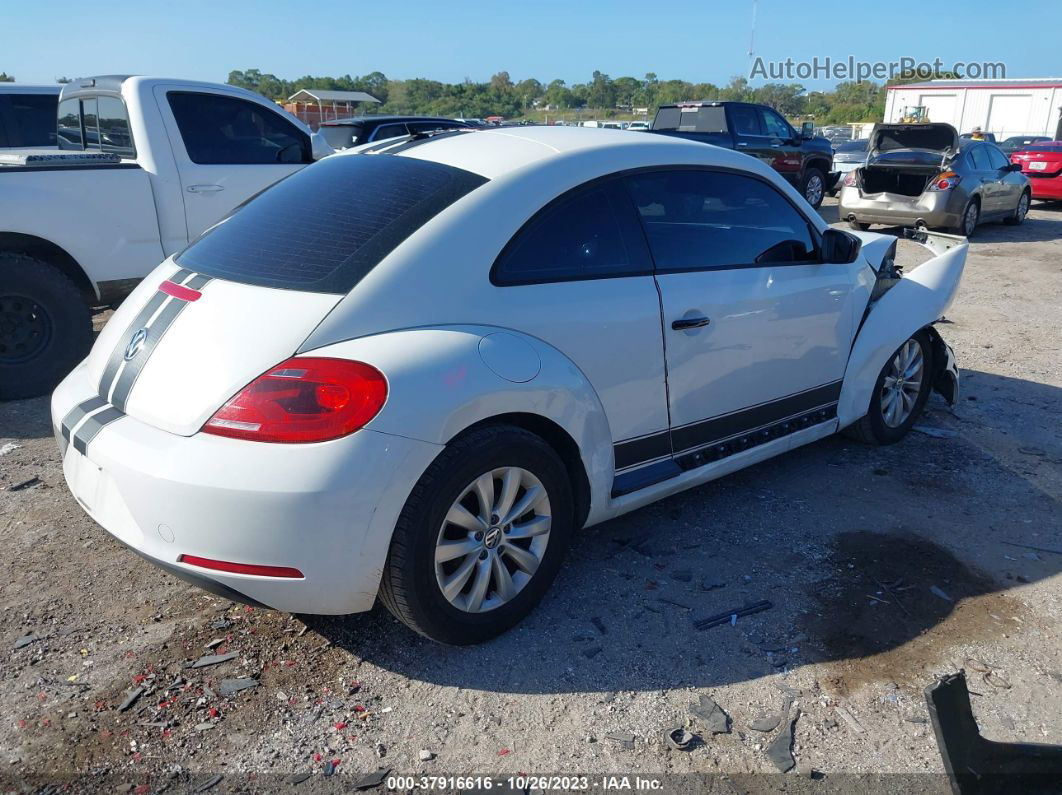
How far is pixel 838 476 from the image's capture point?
185 inches

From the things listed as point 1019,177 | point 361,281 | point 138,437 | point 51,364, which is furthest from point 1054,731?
point 1019,177

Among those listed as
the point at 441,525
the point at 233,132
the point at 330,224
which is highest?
the point at 233,132

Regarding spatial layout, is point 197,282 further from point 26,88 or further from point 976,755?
point 26,88

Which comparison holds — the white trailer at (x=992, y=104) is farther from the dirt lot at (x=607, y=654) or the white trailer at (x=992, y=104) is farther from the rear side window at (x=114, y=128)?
the dirt lot at (x=607, y=654)

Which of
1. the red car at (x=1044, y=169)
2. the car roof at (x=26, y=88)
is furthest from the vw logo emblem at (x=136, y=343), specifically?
the red car at (x=1044, y=169)

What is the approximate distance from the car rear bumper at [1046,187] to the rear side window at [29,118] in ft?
56.3

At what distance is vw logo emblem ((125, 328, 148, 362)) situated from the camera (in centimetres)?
306

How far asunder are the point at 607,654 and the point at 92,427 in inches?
77.4

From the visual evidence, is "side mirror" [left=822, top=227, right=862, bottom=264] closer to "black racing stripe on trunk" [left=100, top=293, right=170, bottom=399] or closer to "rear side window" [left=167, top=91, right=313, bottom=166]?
"black racing stripe on trunk" [left=100, top=293, right=170, bottom=399]

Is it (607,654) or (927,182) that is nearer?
(607,654)

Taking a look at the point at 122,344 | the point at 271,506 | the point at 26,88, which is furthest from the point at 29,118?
the point at 271,506

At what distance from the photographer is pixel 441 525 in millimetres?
2836

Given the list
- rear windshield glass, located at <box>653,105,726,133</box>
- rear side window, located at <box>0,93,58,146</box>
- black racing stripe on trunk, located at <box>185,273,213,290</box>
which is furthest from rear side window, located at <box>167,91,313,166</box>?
rear windshield glass, located at <box>653,105,726,133</box>

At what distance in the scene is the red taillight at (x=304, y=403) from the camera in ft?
8.58
